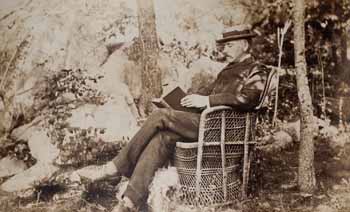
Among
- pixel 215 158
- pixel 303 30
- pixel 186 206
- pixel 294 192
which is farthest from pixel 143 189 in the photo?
pixel 303 30

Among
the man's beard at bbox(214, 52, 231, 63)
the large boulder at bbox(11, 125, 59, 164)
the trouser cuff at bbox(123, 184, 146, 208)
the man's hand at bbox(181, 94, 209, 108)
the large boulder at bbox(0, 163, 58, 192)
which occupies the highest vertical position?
the man's beard at bbox(214, 52, 231, 63)

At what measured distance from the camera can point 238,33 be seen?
295 centimetres

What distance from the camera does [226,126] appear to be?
289 cm

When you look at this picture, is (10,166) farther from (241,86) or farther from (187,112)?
(241,86)

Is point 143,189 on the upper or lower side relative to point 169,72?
lower

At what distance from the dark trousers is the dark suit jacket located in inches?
6.9

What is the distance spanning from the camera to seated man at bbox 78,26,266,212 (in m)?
2.89

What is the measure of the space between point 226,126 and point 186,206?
49cm

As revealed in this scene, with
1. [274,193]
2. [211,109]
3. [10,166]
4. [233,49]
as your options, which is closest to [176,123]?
[211,109]

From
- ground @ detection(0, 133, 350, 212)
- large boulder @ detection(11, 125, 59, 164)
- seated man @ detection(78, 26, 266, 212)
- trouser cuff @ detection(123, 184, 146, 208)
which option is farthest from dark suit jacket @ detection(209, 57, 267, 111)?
large boulder @ detection(11, 125, 59, 164)

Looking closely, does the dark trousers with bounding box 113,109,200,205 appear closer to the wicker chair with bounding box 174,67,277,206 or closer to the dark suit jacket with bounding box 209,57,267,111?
the wicker chair with bounding box 174,67,277,206

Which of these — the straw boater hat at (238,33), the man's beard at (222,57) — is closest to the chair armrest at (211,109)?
the man's beard at (222,57)

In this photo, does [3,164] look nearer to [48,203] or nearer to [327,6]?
[48,203]

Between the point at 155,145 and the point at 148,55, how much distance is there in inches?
20.5
